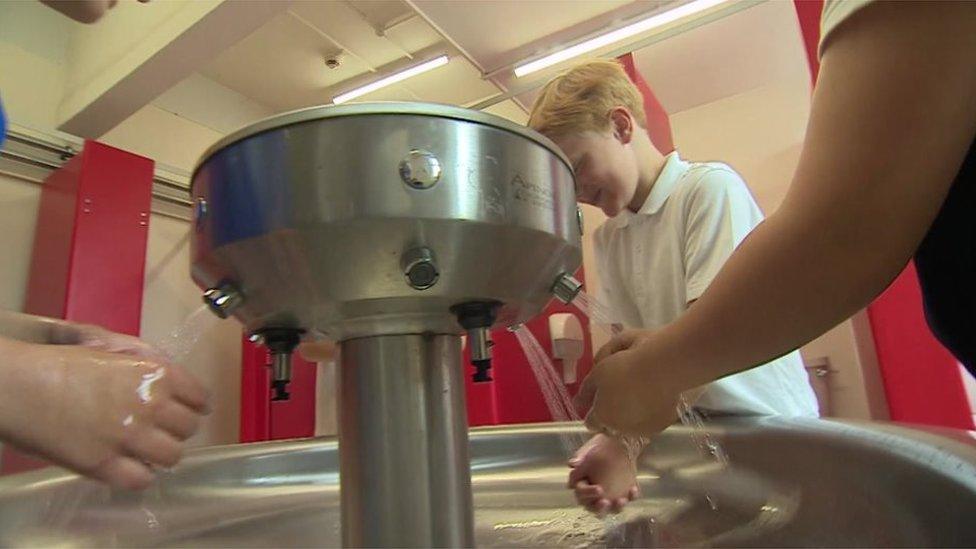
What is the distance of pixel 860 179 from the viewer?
21cm

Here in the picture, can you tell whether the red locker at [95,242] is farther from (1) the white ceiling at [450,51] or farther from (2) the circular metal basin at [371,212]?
(2) the circular metal basin at [371,212]

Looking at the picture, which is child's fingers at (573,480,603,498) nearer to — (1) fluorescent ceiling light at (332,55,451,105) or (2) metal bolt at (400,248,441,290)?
(2) metal bolt at (400,248,441,290)

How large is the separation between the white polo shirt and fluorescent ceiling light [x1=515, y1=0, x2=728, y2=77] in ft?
4.02

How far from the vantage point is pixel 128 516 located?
1.53 ft

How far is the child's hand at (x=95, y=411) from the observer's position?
22 centimetres

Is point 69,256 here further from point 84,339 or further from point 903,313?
point 903,313

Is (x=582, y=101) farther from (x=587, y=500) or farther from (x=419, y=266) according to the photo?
(x=419, y=266)

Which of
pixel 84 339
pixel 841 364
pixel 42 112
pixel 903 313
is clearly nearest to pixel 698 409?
pixel 84 339

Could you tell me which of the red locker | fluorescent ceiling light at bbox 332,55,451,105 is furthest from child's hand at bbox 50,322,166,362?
fluorescent ceiling light at bbox 332,55,451,105

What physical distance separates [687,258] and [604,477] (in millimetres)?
325

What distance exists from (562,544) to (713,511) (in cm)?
12

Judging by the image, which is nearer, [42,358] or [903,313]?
[42,358]

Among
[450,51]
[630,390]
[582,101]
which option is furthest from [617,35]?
[630,390]

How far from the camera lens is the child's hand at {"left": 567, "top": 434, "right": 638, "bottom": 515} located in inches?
19.5
